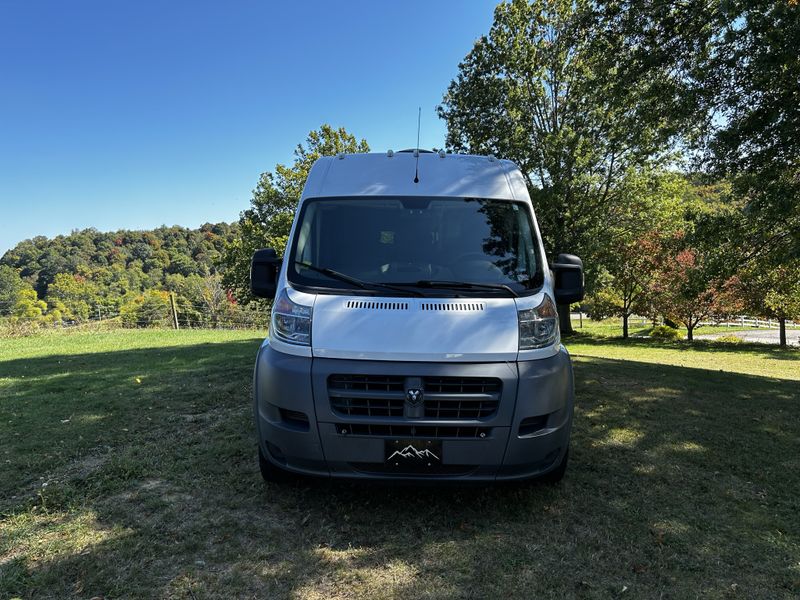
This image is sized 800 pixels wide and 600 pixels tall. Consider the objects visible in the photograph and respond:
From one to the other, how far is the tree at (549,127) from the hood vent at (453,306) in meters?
15.1

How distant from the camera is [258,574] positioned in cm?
258

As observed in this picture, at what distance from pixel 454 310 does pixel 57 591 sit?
8.36 feet

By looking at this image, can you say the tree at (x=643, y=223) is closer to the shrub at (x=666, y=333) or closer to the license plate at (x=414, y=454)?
→ the shrub at (x=666, y=333)

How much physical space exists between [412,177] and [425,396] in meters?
1.97

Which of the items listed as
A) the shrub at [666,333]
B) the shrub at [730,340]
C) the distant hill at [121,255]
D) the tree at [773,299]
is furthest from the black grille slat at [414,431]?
the distant hill at [121,255]

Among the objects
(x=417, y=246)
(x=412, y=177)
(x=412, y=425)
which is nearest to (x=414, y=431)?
(x=412, y=425)

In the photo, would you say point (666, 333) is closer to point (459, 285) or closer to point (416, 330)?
point (459, 285)

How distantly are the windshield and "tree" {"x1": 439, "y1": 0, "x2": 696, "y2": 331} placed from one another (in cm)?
1433

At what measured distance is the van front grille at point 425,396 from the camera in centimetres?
295

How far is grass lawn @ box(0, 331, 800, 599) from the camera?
8.31 feet

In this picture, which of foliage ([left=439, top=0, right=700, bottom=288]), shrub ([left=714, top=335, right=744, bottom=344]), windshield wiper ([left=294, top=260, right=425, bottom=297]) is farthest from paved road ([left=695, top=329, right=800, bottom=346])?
windshield wiper ([left=294, top=260, right=425, bottom=297])

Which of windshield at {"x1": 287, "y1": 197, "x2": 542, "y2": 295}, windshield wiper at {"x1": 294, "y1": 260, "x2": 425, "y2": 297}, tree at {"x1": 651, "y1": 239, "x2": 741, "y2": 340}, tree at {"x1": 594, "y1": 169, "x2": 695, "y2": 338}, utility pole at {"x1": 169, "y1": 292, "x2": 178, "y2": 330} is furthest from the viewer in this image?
utility pole at {"x1": 169, "y1": 292, "x2": 178, "y2": 330}

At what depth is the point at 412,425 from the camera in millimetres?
2930

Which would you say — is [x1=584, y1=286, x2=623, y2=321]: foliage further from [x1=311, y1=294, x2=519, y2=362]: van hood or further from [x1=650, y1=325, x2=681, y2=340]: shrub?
[x1=311, y1=294, x2=519, y2=362]: van hood
